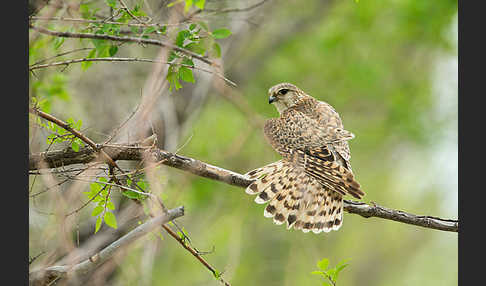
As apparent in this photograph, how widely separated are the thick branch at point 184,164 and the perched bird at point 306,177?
297 mm

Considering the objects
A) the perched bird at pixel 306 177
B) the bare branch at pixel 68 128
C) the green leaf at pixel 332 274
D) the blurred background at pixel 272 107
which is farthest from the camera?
the blurred background at pixel 272 107

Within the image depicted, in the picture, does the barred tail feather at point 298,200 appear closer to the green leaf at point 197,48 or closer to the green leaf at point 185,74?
the green leaf at point 197,48

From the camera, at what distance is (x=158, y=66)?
119 inches

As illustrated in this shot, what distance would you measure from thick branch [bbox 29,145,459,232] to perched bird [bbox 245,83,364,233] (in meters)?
0.30

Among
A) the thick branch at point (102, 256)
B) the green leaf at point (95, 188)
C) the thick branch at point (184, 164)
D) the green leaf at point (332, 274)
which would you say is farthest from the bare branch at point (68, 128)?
the green leaf at point (332, 274)

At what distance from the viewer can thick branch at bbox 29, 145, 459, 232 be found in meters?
3.43

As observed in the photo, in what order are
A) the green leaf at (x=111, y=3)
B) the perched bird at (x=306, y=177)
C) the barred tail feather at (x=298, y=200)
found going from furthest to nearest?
the barred tail feather at (x=298, y=200) < the perched bird at (x=306, y=177) < the green leaf at (x=111, y=3)

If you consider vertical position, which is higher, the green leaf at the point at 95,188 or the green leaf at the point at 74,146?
the green leaf at the point at 74,146

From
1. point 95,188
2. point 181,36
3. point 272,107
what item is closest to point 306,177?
point 181,36

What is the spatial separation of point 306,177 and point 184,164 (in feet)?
4.74

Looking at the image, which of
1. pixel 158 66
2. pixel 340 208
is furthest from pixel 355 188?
pixel 158 66

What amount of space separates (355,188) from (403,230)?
15.1 meters

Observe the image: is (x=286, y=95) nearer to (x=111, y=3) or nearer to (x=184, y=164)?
(x=184, y=164)

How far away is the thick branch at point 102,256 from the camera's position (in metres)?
2.89
